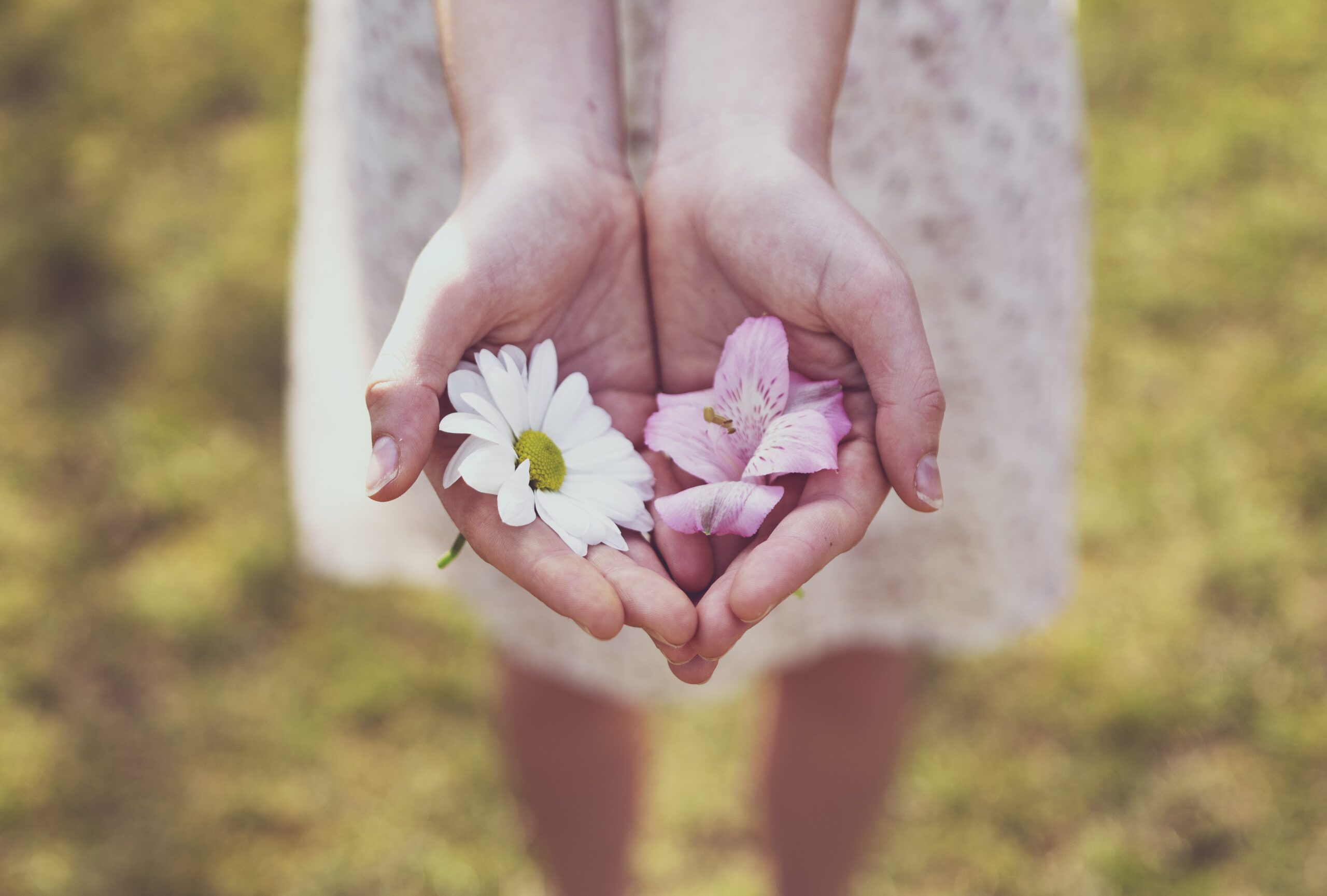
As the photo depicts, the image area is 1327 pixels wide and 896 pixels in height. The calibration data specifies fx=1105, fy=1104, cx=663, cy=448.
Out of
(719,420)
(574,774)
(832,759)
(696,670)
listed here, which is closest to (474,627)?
(574,774)

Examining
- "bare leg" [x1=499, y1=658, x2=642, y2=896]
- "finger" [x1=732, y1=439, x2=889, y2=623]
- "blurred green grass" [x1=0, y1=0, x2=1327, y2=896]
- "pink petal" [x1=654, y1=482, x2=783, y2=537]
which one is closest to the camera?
"finger" [x1=732, y1=439, x2=889, y2=623]

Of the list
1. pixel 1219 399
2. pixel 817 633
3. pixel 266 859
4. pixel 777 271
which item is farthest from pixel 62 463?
pixel 1219 399

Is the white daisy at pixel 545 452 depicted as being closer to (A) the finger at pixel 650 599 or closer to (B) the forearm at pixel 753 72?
(A) the finger at pixel 650 599

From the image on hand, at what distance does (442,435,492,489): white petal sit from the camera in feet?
3.33

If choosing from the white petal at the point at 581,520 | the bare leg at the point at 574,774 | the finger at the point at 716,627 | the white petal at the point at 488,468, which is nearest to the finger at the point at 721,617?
the finger at the point at 716,627

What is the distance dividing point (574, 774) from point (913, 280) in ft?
3.06

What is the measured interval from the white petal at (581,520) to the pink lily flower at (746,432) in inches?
2.2

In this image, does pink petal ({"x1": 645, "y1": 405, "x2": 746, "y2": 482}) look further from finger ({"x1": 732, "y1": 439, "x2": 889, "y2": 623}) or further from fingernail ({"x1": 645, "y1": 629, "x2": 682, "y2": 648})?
fingernail ({"x1": 645, "y1": 629, "x2": 682, "y2": 648})

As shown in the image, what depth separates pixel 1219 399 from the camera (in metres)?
2.51

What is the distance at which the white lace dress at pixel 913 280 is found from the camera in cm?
130

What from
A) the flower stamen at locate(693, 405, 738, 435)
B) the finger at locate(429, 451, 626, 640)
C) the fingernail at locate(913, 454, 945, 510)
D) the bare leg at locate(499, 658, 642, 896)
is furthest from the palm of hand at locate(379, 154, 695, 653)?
the bare leg at locate(499, 658, 642, 896)

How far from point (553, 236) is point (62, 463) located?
1954mm

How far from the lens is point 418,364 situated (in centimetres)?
97

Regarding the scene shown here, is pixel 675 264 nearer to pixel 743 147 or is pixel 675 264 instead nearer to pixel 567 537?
pixel 743 147
